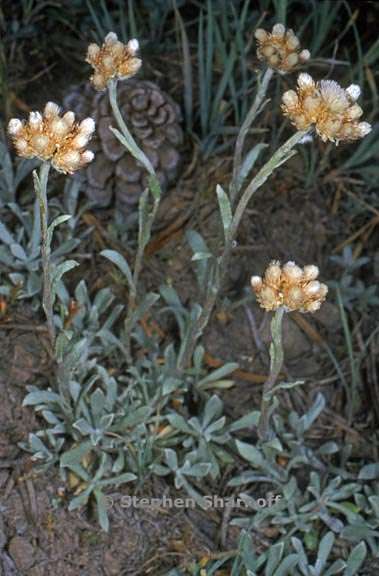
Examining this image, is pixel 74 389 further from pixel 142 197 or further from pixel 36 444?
pixel 142 197

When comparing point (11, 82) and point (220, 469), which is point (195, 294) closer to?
point (220, 469)

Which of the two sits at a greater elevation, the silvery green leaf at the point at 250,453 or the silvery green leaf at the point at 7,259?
Answer: the silvery green leaf at the point at 7,259

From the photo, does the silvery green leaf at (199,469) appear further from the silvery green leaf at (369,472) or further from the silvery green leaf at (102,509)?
the silvery green leaf at (369,472)

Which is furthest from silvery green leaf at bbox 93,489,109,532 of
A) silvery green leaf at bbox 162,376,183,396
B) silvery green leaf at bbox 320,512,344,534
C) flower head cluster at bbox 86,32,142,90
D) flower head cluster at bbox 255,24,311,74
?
flower head cluster at bbox 255,24,311,74

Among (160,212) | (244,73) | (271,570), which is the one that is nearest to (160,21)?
(244,73)

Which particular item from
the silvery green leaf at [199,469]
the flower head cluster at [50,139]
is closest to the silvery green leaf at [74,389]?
the silvery green leaf at [199,469]

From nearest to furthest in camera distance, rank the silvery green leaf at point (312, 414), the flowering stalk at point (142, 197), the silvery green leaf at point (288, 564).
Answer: the flowering stalk at point (142, 197) < the silvery green leaf at point (288, 564) < the silvery green leaf at point (312, 414)
